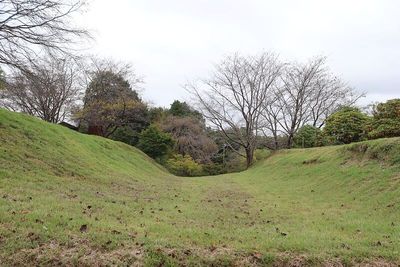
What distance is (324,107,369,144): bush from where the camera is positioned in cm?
2458

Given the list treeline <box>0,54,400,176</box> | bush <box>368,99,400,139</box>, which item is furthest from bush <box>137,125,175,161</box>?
bush <box>368,99,400,139</box>

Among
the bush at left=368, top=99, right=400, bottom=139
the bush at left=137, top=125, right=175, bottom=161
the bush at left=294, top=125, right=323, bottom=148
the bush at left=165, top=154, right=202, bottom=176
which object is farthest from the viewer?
the bush at left=137, top=125, right=175, bottom=161

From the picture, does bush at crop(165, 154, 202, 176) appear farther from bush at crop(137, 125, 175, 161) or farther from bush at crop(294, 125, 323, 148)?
bush at crop(294, 125, 323, 148)

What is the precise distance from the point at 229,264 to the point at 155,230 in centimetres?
190

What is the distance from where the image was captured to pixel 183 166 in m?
34.2

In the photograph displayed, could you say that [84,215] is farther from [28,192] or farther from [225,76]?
[225,76]

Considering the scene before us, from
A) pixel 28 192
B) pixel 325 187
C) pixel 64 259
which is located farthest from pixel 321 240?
pixel 325 187

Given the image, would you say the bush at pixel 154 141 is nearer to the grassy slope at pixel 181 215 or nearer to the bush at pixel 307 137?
the bush at pixel 307 137

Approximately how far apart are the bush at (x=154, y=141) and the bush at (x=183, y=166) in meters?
2.00

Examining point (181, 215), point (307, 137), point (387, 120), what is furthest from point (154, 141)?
point (181, 215)

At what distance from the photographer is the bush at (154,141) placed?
120ft

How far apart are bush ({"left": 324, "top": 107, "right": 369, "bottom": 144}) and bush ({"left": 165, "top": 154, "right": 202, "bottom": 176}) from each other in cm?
1293

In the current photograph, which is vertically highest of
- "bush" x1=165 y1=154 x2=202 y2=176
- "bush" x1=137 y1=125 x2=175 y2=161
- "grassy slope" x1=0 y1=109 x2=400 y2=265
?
"bush" x1=137 y1=125 x2=175 y2=161

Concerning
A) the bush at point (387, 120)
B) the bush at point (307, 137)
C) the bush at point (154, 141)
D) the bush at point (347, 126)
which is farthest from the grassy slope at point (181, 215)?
the bush at point (154, 141)
